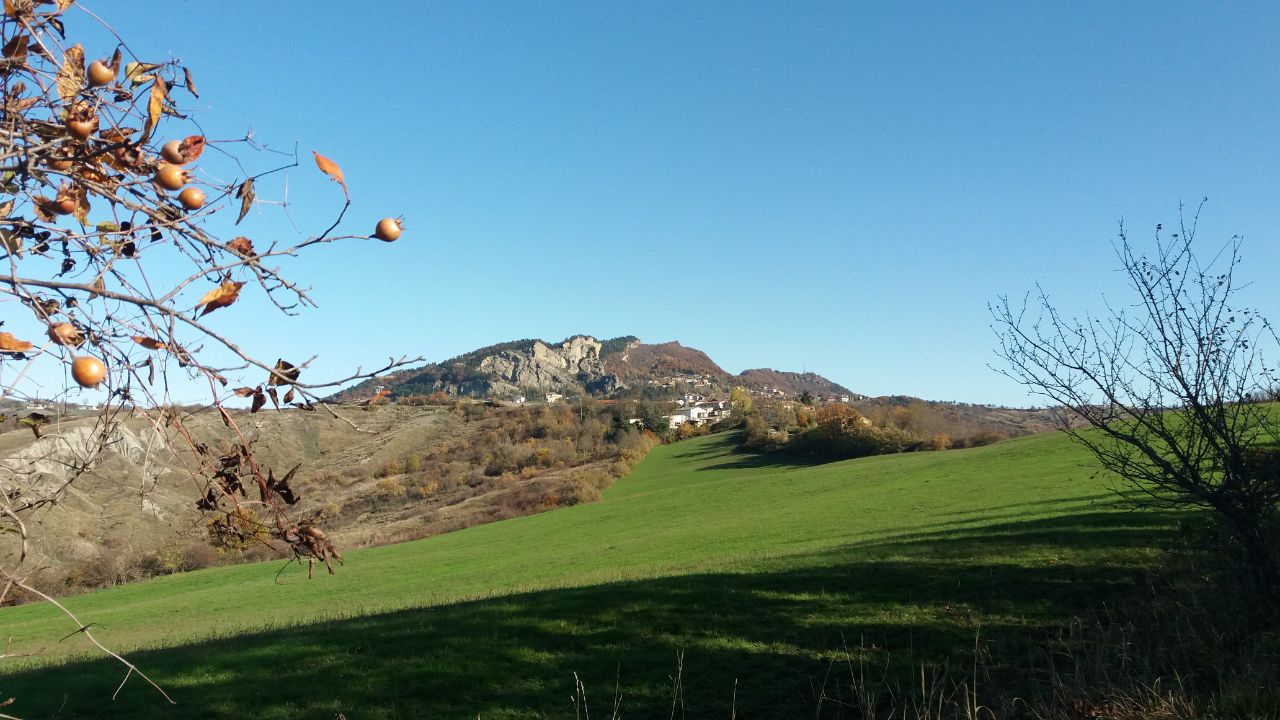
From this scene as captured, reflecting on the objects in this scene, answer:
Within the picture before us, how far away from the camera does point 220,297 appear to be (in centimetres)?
171

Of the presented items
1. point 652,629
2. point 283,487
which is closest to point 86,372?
point 283,487

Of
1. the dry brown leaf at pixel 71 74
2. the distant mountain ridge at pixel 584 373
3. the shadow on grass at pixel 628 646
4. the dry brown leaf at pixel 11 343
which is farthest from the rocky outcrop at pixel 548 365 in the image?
the dry brown leaf at pixel 11 343

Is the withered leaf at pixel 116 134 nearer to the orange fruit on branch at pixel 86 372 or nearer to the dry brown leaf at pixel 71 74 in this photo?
the dry brown leaf at pixel 71 74

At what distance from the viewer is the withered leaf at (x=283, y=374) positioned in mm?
A: 1736

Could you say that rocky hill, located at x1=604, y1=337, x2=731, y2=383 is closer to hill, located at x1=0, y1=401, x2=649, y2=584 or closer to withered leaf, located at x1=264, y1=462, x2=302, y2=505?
hill, located at x1=0, y1=401, x2=649, y2=584

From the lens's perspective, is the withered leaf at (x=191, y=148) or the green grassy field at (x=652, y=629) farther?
the green grassy field at (x=652, y=629)

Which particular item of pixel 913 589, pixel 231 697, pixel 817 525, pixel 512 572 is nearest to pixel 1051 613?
pixel 913 589

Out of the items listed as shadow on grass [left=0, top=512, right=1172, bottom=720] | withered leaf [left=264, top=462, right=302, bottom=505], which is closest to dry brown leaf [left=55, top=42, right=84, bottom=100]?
withered leaf [left=264, top=462, right=302, bottom=505]

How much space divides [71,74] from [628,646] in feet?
32.2

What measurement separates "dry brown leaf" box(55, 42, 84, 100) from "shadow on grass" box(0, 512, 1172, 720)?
7.93 meters

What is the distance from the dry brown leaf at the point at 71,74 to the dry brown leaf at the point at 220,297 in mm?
598

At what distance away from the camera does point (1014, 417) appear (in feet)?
220

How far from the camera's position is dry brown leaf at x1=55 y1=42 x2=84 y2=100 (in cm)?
182

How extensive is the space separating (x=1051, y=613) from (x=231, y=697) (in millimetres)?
11123
